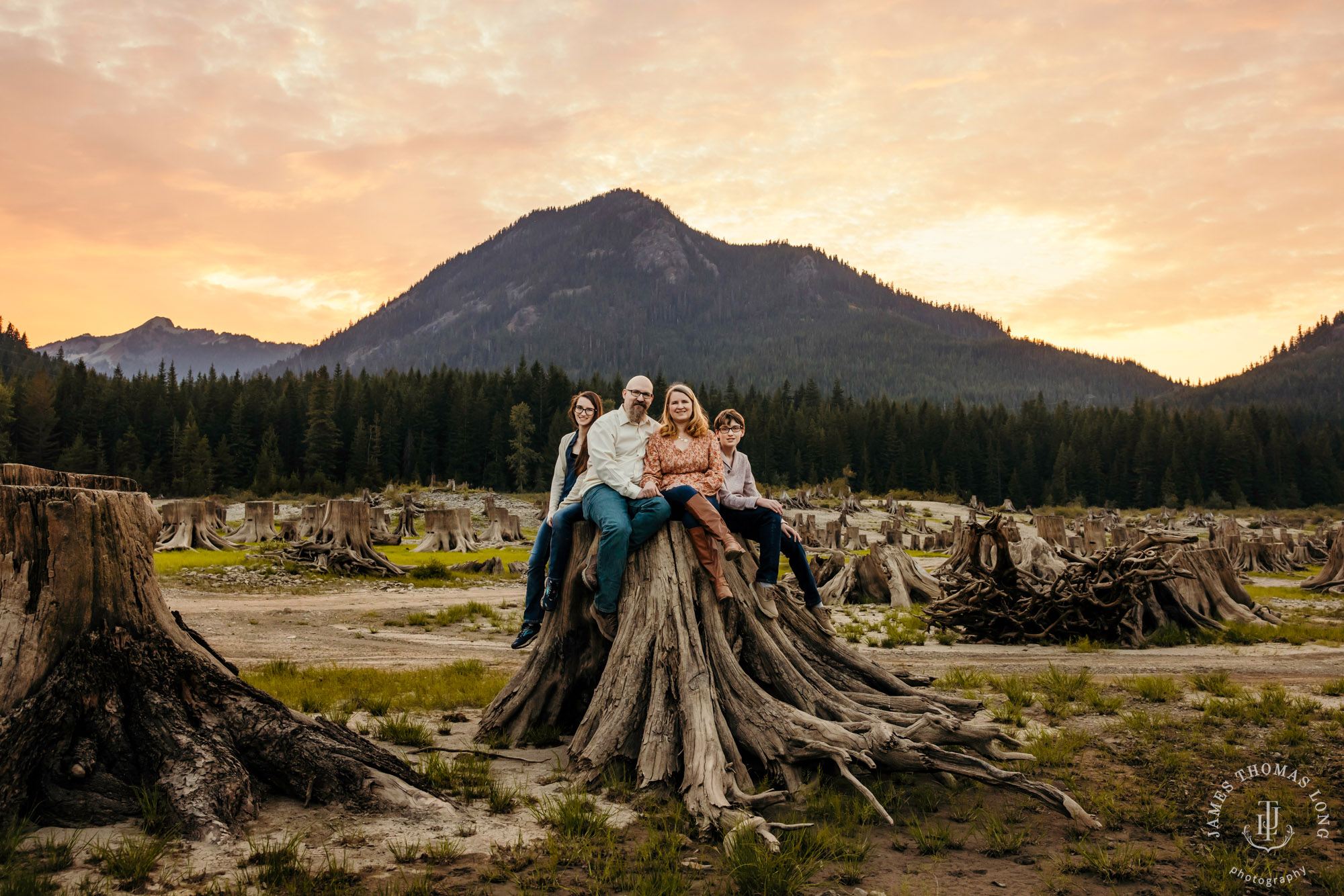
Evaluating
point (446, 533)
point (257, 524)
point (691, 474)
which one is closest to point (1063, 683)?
point (691, 474)

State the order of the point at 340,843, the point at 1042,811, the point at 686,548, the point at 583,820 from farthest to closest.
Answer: the point at 686,548 → the point at 1042,811 → the point at 583,820 → the point at 340,843

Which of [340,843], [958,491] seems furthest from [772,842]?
[958,491]

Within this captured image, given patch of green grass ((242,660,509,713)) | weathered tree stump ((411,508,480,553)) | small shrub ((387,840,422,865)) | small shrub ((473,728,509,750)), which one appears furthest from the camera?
weathered tree stump ((411,508,480,553))

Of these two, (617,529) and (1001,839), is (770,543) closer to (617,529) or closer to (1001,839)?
(617,529)

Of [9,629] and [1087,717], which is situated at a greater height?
[9,629]

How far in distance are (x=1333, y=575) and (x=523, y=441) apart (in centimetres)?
7327

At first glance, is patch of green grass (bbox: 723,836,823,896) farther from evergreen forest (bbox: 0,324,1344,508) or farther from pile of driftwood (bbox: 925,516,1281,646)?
evergreen forest (bbox: 0,324,1344,508)

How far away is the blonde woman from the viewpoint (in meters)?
5.77

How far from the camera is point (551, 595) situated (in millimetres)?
6355

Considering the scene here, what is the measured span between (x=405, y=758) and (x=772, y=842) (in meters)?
2.99

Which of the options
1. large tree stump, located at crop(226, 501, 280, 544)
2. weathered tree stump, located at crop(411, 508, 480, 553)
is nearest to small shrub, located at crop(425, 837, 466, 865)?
weathered tree stump, located at crop(411, 508, 480, 553)

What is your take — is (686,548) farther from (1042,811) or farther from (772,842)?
(1042,811)

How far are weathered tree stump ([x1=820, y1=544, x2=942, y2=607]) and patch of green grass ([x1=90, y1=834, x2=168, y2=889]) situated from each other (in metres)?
14.5

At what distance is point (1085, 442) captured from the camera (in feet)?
325
